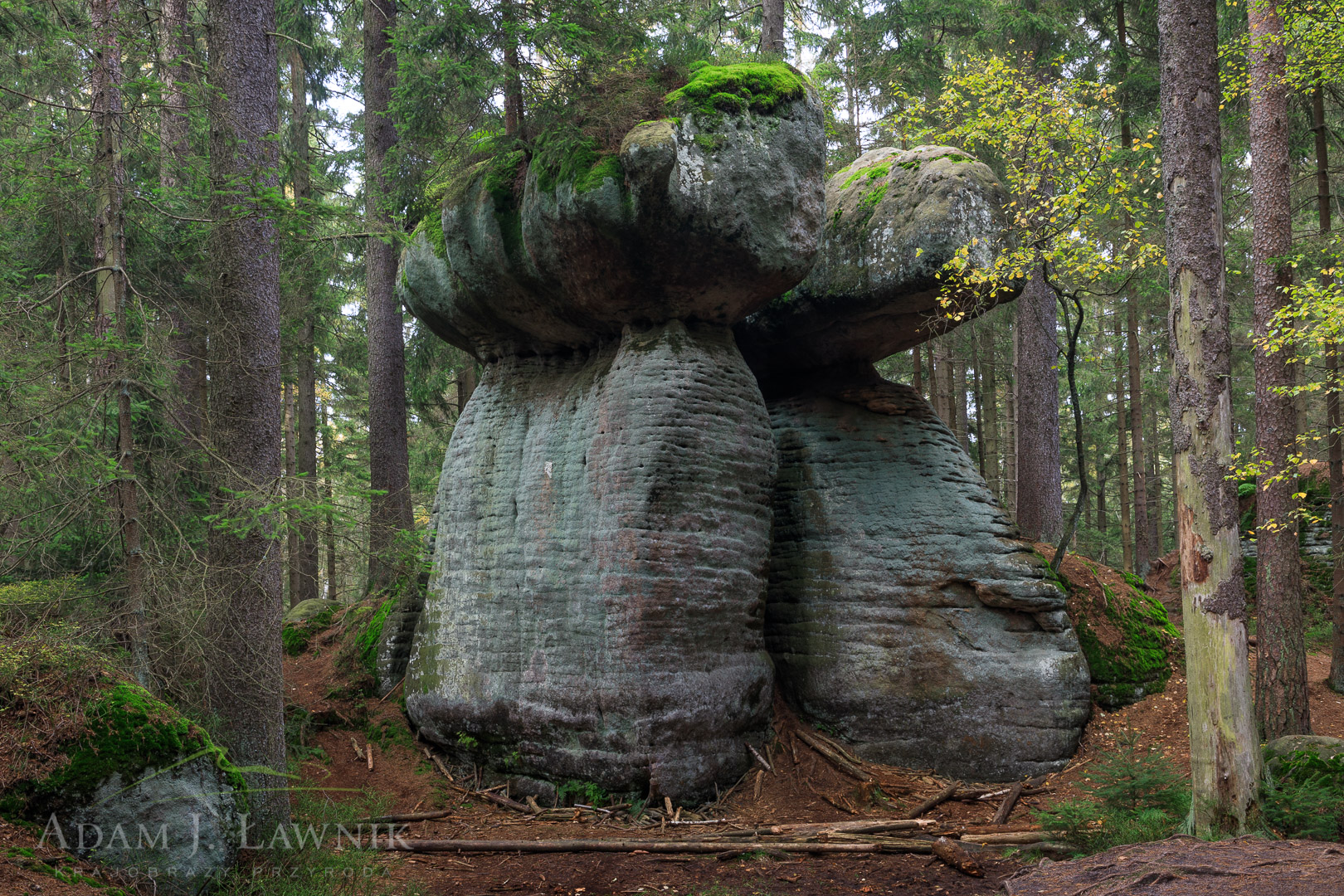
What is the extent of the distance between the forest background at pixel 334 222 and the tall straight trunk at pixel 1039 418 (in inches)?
1.5

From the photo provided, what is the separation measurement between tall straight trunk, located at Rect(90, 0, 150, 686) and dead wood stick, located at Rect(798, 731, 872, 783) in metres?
5.86

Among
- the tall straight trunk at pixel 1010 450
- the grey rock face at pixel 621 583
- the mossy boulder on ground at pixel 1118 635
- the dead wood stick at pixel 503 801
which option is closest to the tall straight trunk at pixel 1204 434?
the mossy boulder on ground at pixel 1118 635

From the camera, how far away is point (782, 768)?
7.64 metres

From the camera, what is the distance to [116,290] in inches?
247

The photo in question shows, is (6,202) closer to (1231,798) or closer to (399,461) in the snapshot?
(399,461)

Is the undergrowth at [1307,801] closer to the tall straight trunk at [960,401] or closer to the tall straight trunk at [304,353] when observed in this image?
the tall straight trunk at [960,401]

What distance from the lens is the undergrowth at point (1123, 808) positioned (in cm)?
566

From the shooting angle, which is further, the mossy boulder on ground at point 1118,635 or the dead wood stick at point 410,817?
the mossy boulder on ground at point 1118,635

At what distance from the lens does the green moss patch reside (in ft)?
23.9

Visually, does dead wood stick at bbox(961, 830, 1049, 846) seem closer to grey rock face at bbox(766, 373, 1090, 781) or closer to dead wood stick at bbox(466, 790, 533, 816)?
grey rock face at bbox(766, 373, 1090, 781)

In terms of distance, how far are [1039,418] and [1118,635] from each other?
446cm

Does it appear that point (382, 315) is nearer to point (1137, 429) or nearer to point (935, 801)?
point (935, 801)

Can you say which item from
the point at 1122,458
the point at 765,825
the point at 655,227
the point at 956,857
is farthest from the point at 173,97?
the point at 1122,458

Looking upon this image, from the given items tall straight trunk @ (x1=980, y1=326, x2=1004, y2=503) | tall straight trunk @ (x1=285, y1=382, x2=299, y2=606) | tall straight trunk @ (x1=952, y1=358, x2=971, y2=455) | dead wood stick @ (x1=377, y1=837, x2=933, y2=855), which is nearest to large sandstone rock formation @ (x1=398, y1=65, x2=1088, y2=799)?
dead wood stick @ (x1=377, y1=837, x2=933, y2=855)
